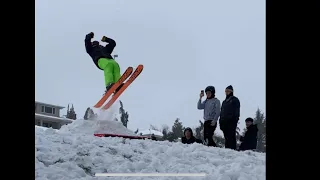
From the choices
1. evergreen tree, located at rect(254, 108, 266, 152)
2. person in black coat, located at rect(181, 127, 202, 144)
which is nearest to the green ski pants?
person in black coat, located at rect(181, 127, 202, 144)

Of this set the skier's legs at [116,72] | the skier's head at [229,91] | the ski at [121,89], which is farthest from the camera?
the skier's legs at [116,72]

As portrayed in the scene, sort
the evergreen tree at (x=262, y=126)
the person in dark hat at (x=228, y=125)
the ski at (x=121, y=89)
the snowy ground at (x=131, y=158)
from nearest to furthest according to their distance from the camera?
the evergreen tree at (x=262, y=126)
the snowy ground at (x=131, y=158)
the ski at (x=121, y=89)
the person in dark hat at (x=228, y=125)

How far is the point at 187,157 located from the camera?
3.62 meters

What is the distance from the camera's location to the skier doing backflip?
3044 mm

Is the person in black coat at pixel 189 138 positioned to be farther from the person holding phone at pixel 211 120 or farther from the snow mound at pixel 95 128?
the snow mound at pixel 95 128

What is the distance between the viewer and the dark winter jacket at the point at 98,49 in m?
2.81

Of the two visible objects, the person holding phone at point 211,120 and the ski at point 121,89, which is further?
the person holding phone at point 211,120

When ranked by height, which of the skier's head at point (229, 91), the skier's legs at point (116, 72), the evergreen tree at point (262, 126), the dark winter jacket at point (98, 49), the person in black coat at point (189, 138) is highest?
the dark winter jacket at point (98, 49)

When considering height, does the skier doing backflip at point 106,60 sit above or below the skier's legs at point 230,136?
above

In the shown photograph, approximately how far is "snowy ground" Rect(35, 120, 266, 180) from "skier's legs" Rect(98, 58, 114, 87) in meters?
0.55

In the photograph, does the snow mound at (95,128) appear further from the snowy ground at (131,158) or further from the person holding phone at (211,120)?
the person holding phone at (211,120)

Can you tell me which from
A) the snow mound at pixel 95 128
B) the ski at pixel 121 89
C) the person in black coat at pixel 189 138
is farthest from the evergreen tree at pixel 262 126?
the snow mound at pixel 95 128
